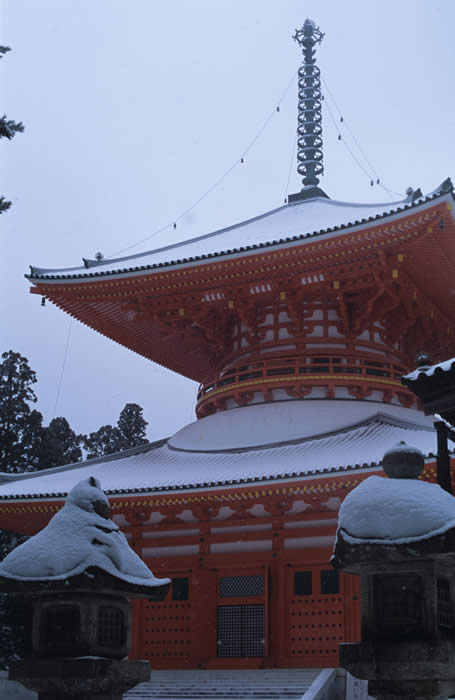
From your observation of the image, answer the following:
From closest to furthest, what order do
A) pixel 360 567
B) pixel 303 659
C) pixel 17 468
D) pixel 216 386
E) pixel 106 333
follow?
1. pixel 360 567
2. pixel 303 659
3. pixel 216 386
4. pixel 106 333
5. pixel 17 468

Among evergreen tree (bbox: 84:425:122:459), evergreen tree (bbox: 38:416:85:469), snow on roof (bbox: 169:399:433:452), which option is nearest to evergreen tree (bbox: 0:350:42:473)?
evergreen tree (bbox: 38:416:85:469)

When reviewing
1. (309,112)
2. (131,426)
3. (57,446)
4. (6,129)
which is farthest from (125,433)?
(6,129)

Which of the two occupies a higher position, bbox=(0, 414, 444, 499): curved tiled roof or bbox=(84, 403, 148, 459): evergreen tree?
bbox=(84, 403, 148, 459): evergreen tree

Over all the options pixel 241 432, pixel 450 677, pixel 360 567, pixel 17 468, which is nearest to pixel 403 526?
pixel 360 567

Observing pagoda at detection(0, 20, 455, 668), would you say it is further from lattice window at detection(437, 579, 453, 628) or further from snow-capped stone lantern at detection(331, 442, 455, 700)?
snow-capped stone lantern at detection(331, 442, 455, 700)

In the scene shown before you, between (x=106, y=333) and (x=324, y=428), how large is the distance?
7669 mm

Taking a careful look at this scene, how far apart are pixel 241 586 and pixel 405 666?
10.0 m

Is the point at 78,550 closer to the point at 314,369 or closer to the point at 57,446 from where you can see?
the point at 314,369

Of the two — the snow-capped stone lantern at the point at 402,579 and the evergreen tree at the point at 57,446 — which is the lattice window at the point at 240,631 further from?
the evergreen tree at the point at 57,446

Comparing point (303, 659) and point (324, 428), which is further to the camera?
point (324, 428)

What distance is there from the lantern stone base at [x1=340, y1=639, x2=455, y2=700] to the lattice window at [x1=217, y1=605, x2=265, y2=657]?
932 cm

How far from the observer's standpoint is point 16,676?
8914 mm

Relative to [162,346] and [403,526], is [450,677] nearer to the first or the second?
[403,526]

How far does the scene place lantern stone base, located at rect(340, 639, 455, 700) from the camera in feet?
24.4
